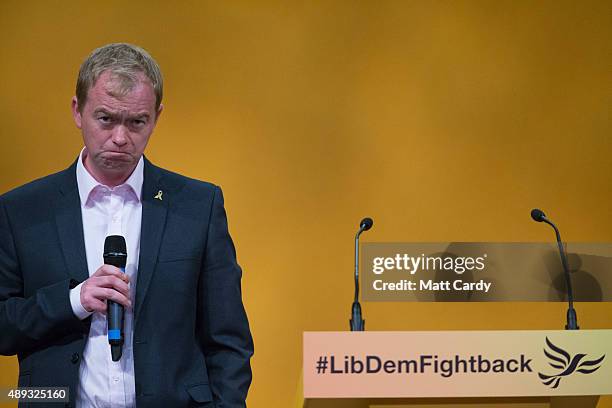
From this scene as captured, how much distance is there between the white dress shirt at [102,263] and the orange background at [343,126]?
2.37 meters

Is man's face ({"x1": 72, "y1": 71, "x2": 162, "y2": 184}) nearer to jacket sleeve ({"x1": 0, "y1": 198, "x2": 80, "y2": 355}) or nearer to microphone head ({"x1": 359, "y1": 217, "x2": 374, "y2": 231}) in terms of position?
jacket sleeve ({"x1": 0, "y1": 198, "x2": 80, "y2": 355})

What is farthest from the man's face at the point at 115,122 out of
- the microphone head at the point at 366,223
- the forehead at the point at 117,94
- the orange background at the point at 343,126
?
the orange background at the point at 343,126

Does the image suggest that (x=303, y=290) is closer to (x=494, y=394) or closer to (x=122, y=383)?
(x=494, y=394)

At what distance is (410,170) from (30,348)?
2.88 metres

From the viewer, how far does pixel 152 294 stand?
89.5 inches

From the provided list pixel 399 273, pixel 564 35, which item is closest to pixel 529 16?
pixel 564 35

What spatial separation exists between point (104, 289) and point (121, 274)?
5cm

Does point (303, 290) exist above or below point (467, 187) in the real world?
below

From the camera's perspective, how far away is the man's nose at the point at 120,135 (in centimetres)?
225

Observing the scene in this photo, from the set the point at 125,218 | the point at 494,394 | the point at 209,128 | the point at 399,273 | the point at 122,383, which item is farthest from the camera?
the point at 209,128

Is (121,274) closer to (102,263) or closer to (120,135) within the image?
(102,263)

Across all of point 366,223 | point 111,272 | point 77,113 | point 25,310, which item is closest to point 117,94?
point 77,113

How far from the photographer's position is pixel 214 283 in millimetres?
2383

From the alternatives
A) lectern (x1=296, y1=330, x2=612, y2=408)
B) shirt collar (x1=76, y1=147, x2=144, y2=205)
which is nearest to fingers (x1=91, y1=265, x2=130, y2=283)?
shirt collar (x1=76, y1=147, x2=144, y2=205)
